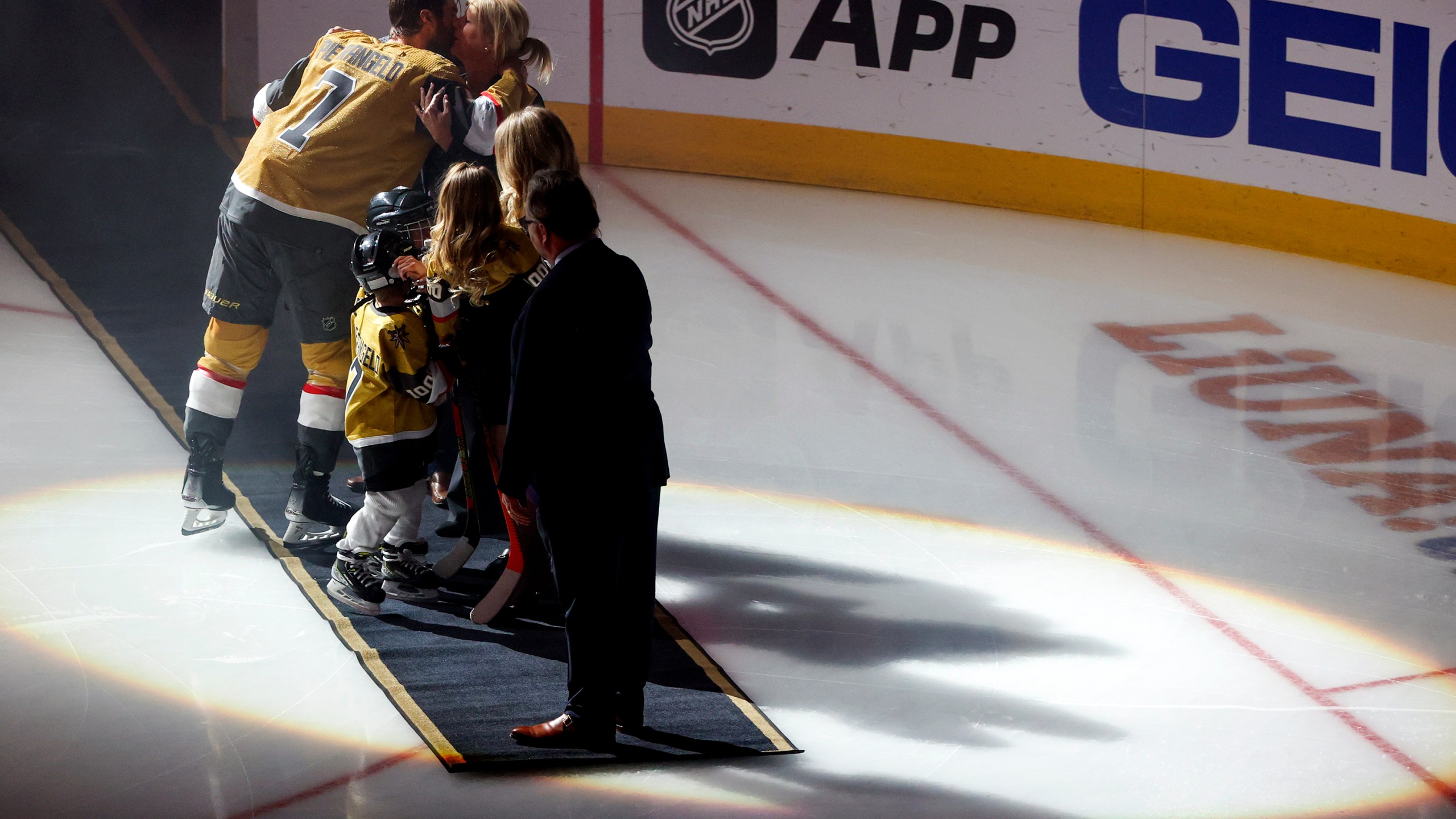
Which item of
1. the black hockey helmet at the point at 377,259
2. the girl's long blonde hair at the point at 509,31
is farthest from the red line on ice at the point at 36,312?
the black hockey helmet at the point at 377,259

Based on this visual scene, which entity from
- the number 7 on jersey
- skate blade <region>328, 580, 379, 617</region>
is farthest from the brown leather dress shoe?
the number 7 on jersey

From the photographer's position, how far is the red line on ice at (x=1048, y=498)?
148 inches

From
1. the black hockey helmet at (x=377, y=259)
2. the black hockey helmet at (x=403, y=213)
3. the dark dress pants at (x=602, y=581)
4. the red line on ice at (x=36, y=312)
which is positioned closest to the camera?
the dark dress pants at (x=602, y=581)

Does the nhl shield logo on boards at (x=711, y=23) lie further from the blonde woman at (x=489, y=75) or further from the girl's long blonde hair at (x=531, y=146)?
the girl's long blonde hair at (x=531, y=146)

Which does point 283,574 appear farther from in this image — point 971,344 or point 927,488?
point 971,344

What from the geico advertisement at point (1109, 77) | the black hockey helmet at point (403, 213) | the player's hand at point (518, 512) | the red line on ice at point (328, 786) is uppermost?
the geico advertisement at point (1109, 77)

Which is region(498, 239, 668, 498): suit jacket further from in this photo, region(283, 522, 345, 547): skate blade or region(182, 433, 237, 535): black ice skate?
region(182, 433, 237, 535): black ice skate

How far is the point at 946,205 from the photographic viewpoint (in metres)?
8.45

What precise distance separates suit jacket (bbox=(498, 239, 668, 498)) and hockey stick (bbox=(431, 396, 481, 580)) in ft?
2.73

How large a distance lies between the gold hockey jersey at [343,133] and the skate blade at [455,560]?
36.1 inches

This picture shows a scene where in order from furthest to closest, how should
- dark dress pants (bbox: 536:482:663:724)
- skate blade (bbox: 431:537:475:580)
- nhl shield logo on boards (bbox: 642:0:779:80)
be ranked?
nhl shield logo on boards (bbox: 642:0:779:80), skate blade (bbox: 431:537:475:580), dark dress pants (bbox: 536:482:663:724)

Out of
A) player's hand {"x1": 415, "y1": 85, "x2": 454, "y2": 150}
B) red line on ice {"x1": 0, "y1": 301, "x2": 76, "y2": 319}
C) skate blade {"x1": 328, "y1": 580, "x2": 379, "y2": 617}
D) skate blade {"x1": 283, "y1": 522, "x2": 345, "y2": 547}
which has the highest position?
player's hand {"x1": 415, "y1": 85, "x2": 454, "y2": 150}

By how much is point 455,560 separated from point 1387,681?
2391 mm

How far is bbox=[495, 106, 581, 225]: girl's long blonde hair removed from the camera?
12.7ft
